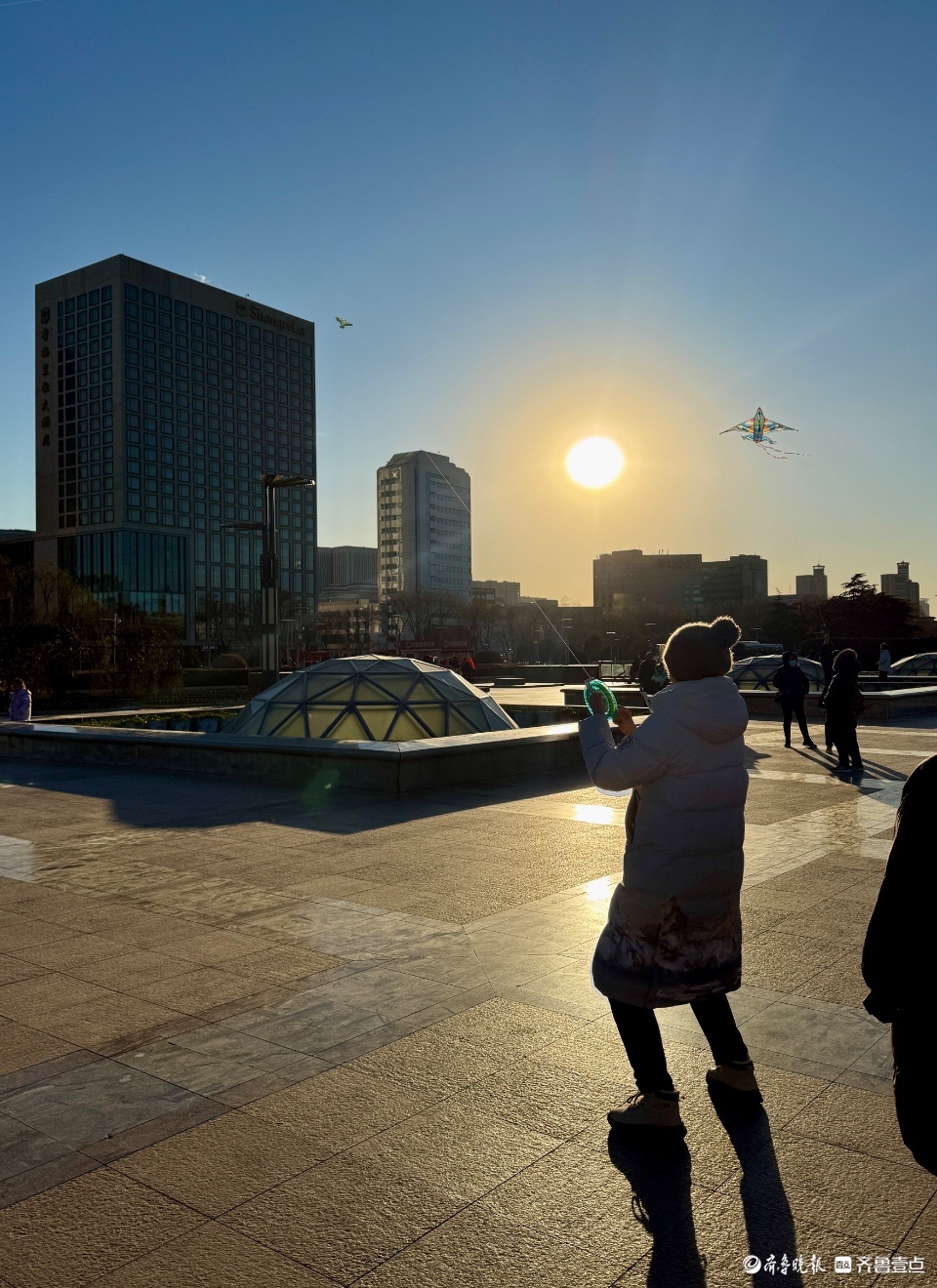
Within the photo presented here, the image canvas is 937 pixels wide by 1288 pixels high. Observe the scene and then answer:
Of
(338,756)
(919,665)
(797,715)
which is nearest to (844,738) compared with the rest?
(797,715)

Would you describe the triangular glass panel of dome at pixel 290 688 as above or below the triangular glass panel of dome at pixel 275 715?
above

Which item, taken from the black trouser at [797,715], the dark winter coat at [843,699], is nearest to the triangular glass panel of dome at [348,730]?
the dark winter coat at [843,699]

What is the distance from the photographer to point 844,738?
47.0 ft

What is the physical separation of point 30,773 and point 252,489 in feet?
407

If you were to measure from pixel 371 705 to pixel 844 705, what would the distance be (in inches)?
291

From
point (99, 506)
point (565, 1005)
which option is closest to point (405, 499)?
point (99, 506)

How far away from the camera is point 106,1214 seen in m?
3.12

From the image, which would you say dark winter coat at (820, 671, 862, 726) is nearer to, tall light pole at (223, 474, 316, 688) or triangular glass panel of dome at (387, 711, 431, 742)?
triangular glass panel of dome at (387, 711, 431, 742)

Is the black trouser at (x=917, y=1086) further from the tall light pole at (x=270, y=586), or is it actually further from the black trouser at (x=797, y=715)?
the tall light pole at (x=270, y=586)

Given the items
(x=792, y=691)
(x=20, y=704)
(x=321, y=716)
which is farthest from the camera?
(x=20, y=704)

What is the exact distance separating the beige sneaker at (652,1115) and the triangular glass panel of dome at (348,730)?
12442 millimetres

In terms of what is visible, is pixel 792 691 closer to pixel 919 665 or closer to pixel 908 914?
pixel 908 914

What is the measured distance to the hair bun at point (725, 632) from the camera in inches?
144

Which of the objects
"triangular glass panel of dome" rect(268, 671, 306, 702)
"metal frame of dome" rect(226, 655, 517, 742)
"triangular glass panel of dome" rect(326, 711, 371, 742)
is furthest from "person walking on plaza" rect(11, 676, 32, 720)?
"triangular glass panel of dome" rect(326, 711, 371, 742)
